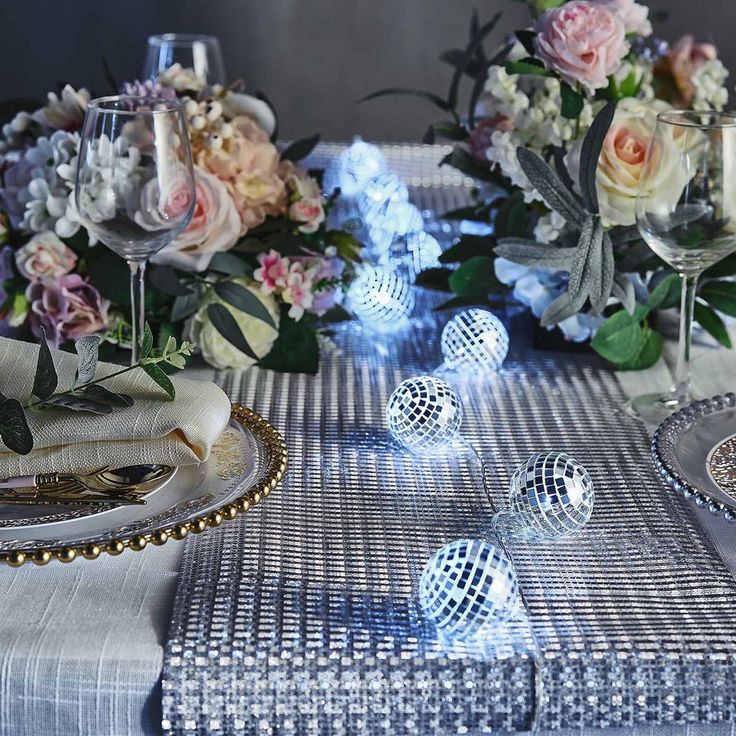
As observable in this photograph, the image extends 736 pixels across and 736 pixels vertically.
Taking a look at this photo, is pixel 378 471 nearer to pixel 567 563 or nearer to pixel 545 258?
pixel 567 563

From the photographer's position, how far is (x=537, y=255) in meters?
0.99

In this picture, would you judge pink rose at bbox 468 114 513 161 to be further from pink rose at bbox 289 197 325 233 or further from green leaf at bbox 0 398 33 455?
green leaf at bbox 0 398 33 455

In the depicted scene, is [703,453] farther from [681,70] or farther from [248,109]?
[681,70]

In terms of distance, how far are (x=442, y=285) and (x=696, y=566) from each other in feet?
1.79

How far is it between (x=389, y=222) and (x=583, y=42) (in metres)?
0.33

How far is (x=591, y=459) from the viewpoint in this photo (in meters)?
0.84

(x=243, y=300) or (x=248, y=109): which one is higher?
(x=248, y=109)

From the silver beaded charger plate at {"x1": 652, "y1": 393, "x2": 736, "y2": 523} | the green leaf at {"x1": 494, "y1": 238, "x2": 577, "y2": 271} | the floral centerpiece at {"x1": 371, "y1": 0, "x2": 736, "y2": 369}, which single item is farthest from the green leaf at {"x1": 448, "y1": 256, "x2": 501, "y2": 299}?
the silver beaded charger plate at {"x1": 652, "y1": 393, "x2": 736, "y2": 523}

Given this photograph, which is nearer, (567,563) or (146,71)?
(567,563)

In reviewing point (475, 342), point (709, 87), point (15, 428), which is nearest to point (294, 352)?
point (475, 342)

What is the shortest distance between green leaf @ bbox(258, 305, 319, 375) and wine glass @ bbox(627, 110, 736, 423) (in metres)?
0.33

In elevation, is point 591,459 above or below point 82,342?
below

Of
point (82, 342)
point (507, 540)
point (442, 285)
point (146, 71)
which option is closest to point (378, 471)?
point (507, 540)

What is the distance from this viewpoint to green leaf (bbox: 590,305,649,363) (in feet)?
3.32
